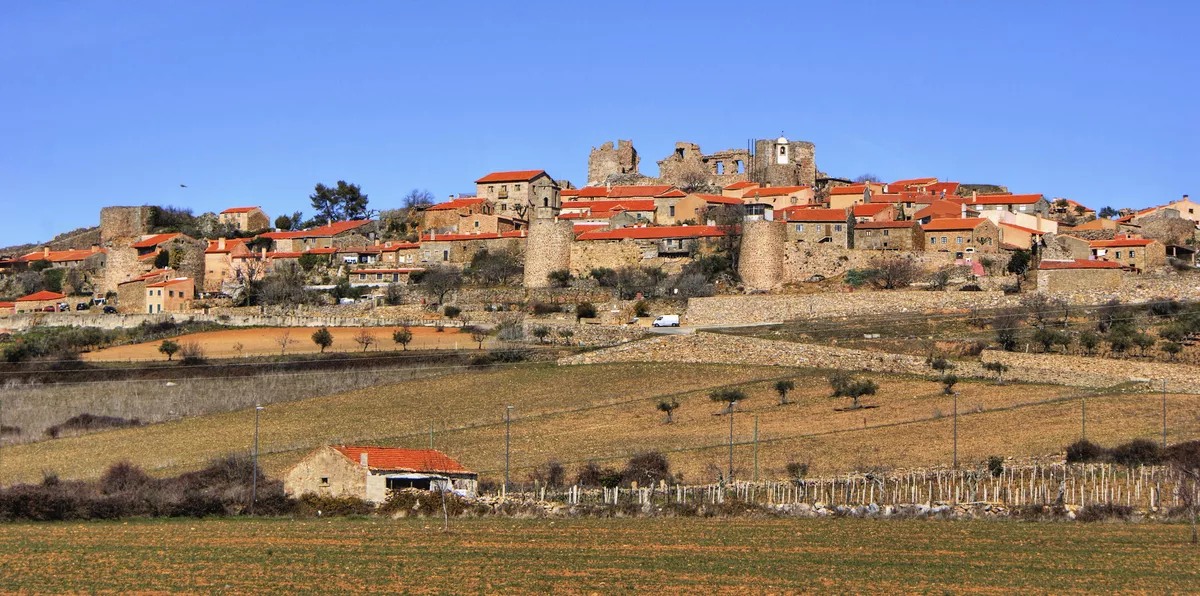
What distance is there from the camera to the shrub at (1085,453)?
32.8 m

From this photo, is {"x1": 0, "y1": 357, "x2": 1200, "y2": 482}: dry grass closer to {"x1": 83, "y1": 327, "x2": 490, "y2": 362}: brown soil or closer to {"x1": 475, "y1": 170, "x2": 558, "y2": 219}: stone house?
{"x1": 83, "y1": 327, "x2": 490, "y2": 362}: brown soil

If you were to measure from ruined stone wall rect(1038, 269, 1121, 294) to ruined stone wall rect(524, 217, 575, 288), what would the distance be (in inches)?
788

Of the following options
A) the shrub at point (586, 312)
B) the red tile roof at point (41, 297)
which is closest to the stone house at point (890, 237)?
the shrub at point (586, 312)

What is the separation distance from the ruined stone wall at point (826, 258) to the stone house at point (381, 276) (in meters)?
17.5

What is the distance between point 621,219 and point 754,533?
43.7 meters

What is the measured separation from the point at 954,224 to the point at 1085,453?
101 feet

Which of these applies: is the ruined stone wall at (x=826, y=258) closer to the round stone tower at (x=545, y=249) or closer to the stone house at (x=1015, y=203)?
the round stone tower at (x=545, y=249)

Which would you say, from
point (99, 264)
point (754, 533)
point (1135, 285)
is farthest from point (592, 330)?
point (99, 264)

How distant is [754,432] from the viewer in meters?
38.7

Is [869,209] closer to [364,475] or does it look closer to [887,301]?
[887,301]

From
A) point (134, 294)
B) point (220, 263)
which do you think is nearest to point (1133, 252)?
point (220, 263)

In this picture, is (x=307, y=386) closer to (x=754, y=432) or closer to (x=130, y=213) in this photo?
(x=754, y=432)

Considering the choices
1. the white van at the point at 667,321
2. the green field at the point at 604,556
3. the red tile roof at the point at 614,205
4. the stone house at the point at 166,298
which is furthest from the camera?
the red tile roof at the point at 614,205

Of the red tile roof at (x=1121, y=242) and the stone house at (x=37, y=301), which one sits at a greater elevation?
the red tile roof at (x=1121, y=242)
